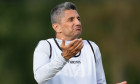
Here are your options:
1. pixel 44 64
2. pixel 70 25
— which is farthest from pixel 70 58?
pixel 44 64

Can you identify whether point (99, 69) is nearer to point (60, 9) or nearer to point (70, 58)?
point (70, 58)

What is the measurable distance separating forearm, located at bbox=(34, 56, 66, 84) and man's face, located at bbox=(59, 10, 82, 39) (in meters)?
0.72

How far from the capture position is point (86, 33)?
26.2 metres

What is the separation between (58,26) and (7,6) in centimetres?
2065

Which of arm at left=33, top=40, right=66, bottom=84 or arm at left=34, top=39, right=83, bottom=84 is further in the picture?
arm at left=33, top=40, right=66, bottom=84

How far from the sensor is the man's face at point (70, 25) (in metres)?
6.59

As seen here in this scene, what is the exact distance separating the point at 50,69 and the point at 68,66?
0.66 meters

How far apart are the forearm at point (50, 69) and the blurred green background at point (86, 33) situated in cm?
1795

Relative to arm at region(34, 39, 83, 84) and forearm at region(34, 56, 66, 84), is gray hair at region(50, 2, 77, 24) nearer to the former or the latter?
arm at region(34, 39, 83, 84)

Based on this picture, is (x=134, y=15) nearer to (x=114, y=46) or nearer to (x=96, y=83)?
(x=114, y=46)

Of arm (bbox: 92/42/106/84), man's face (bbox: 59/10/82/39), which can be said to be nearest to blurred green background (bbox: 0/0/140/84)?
arm (bbox: 92/42/106/84)

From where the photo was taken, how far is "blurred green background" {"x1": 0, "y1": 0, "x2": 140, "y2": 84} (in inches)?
1007

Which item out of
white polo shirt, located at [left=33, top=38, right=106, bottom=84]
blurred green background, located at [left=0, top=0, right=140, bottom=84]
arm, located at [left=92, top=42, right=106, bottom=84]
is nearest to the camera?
white polo shirt, located at [left=33, top=38, right=106, bottom=84]

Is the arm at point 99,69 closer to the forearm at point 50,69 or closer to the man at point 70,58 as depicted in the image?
the man at point 70,58
